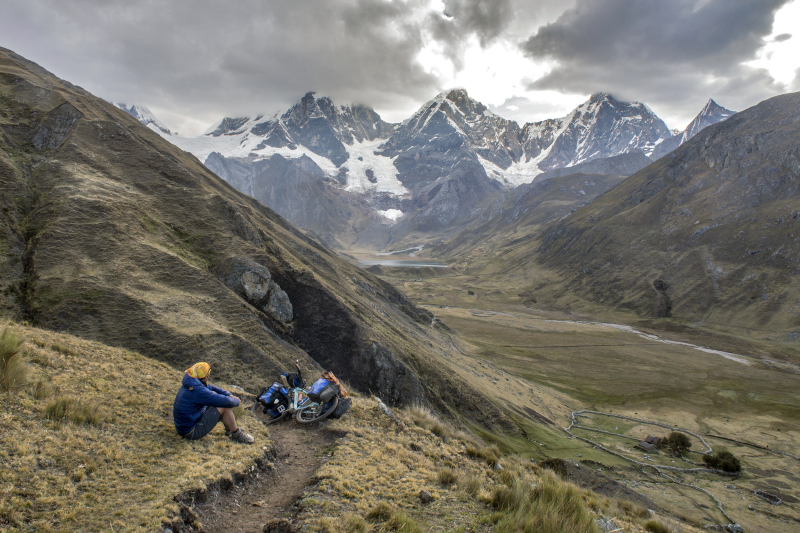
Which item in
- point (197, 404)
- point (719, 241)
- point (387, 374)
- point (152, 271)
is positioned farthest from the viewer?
point (719, 241)

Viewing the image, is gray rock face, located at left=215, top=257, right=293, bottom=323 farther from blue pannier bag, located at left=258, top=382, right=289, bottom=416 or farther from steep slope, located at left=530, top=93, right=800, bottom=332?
steep slope, located at left=530, top=93, right=800, bottom=332

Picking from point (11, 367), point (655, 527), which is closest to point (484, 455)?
point (655, 527)

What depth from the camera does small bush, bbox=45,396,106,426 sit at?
27.0 ft

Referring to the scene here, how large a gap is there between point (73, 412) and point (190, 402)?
2452mm

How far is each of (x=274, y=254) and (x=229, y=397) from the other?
24853 millimetres

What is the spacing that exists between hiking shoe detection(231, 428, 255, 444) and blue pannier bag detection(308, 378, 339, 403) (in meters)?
3.14

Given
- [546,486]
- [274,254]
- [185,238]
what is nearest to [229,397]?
[546,486]

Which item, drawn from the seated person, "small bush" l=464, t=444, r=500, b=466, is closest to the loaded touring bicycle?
the seated person

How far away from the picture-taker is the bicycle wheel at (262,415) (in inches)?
522

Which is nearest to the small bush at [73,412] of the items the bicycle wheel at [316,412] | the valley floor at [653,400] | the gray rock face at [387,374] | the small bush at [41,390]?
the small bush at [41,390]

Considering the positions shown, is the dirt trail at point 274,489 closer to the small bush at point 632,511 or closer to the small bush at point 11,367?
the small bush at point 11,367

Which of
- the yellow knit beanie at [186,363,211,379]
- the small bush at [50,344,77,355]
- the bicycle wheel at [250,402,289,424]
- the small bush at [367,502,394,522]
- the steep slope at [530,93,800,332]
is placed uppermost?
the steep slope at [530,93,800,332]

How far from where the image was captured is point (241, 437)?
10578 millimetres

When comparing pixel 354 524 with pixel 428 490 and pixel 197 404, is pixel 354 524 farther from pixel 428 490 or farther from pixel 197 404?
pixel 197 404
